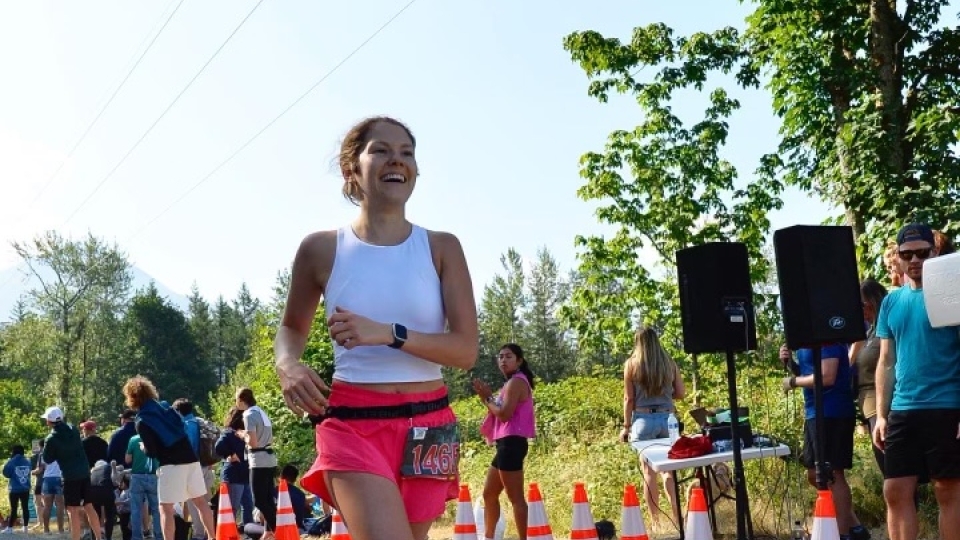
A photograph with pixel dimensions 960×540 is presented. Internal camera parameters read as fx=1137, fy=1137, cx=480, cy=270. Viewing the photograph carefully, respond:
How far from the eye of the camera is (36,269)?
59.1 m

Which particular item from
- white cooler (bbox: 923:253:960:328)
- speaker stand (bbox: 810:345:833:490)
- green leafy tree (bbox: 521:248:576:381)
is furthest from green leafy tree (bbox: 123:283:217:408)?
white cooler (bbox: 923:253:960:328)

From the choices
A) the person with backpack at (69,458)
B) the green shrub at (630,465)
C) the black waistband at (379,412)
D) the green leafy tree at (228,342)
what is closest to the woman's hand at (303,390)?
the black waistband at (379,412)

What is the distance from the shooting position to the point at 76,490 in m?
14.3

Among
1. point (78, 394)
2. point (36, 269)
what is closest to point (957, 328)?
point (36, 269)

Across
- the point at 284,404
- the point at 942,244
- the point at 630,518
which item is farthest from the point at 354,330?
the point at 284,404

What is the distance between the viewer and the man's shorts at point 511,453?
9.23m

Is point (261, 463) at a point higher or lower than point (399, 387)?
lower

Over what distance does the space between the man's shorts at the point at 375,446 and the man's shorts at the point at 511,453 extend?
19.7ft

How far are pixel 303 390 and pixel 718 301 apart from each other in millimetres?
5921

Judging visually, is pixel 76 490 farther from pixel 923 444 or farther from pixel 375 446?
pixel 375 446

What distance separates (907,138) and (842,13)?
200 centimetres

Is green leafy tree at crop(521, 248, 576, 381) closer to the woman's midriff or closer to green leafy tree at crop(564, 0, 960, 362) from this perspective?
green leafy tree at crop(564, 0, 960, 362)

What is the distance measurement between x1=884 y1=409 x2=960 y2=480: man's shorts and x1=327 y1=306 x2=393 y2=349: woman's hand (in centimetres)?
391

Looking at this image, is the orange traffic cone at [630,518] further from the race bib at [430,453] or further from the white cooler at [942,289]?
the race bib at [430,453]
